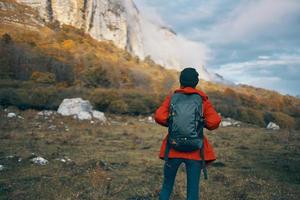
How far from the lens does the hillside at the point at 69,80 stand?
Result: 4006 centimetres

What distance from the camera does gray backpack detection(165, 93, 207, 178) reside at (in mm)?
6184

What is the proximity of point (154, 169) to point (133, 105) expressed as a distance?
28.9 metres

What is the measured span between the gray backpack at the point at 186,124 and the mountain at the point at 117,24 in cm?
10490

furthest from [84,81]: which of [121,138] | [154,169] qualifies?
[154,169]

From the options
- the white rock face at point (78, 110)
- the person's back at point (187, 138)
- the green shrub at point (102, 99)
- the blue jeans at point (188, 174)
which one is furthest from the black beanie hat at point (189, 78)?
the green shrub at point (102, 99)

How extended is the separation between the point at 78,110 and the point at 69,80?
1207 inches

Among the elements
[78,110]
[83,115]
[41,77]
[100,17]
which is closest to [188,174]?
[83,115]

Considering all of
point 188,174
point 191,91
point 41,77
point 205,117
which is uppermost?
point 41,77

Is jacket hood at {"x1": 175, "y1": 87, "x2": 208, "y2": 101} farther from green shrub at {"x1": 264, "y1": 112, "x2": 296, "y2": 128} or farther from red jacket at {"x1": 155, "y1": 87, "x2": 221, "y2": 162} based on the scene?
green shrub at {"x1": 264, "y1": 112, "x2": 296, "y2": 128}

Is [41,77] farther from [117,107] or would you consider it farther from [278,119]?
[278,119]

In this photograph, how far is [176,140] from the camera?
20.4 ft

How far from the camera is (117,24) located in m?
132

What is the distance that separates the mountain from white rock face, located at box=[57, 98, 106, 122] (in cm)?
7656

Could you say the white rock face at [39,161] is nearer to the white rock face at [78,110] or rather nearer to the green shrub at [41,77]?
the white rock face at [78,110]
